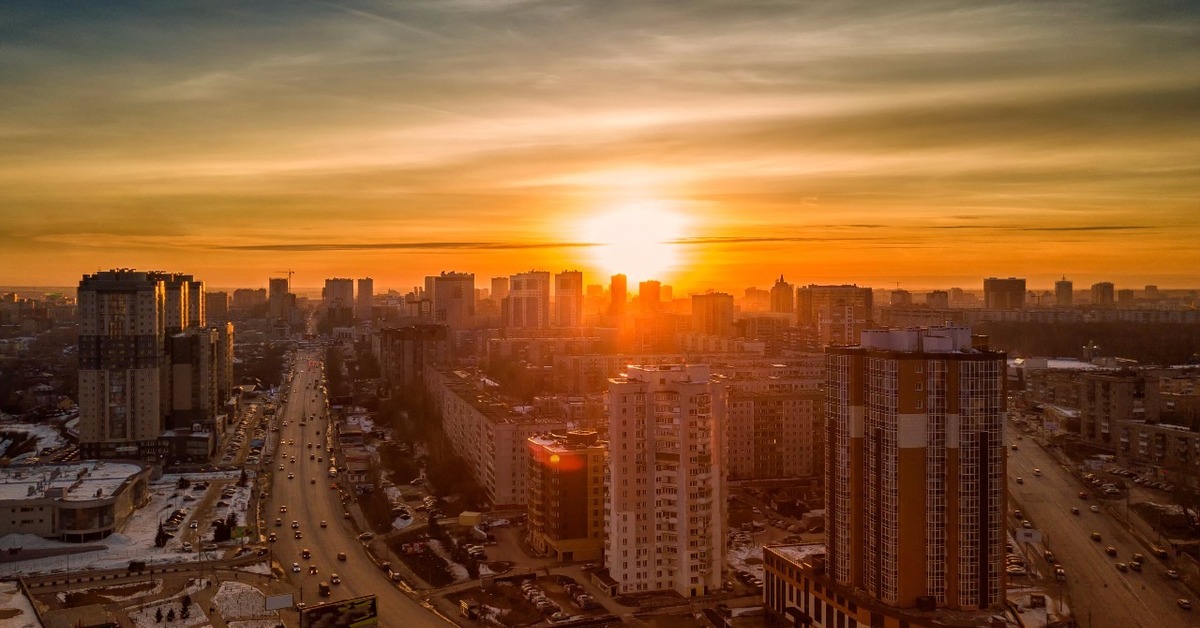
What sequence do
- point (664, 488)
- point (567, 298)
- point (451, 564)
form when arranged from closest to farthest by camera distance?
point (664, 488), point (451, 564), point (567, 298)

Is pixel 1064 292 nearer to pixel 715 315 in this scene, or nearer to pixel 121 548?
pixel 715 315

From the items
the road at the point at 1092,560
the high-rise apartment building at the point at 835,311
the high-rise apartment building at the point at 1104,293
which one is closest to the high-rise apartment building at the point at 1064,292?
the high-rise apartment building at the point at 1104,293

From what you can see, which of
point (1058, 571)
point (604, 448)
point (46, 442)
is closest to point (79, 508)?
point (604, 448)

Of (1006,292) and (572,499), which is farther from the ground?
(1006,292)

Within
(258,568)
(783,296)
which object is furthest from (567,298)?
(258,568)

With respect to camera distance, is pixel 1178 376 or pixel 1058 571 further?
pixel 1178 376

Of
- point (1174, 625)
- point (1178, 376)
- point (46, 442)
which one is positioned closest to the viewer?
point (1174, 625)

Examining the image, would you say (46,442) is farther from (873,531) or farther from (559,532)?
(873,531)
